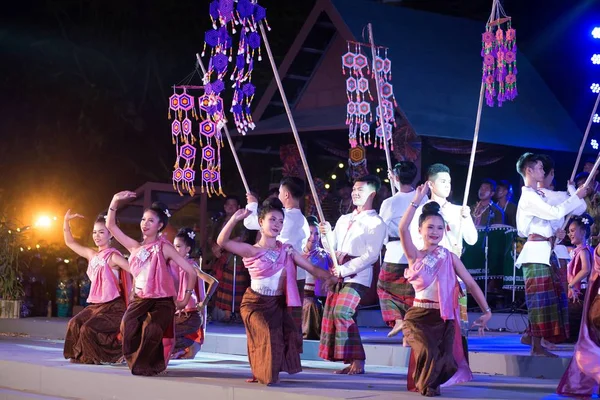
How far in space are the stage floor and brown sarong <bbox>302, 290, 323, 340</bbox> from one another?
0.54 metres

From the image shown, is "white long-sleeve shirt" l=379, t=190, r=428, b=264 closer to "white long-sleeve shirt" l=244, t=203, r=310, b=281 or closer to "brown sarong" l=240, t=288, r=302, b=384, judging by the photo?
"white long-sleeve shirt" l=244, t=203, r=310, b=281

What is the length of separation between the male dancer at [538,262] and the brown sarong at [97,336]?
361cm

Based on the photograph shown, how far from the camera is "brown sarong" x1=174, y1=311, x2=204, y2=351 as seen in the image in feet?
32.0

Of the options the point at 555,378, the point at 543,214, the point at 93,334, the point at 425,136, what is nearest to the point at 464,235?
the point at 543,214

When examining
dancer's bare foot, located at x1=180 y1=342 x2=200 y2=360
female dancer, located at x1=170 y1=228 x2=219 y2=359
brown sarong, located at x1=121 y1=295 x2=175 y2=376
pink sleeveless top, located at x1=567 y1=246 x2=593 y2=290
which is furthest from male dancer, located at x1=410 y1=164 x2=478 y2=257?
dancer's bare foot, located at x1=180 y1=342 x2=200 y2=360

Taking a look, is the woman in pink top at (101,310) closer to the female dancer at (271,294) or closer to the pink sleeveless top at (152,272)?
the pink sleeveless top at (152,272)

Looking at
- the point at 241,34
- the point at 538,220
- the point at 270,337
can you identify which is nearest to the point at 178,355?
the point at 270,337

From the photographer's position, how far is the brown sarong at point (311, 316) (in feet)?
33.6

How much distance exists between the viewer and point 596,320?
675 cm

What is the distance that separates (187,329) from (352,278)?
2166mm

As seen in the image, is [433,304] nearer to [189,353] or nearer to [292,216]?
[292,216]

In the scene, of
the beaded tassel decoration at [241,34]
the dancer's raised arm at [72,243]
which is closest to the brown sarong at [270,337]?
the dancer's raised arm at [72,243]

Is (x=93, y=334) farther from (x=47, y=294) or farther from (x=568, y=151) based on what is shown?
(x=568, y=151)

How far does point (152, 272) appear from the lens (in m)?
8.32
